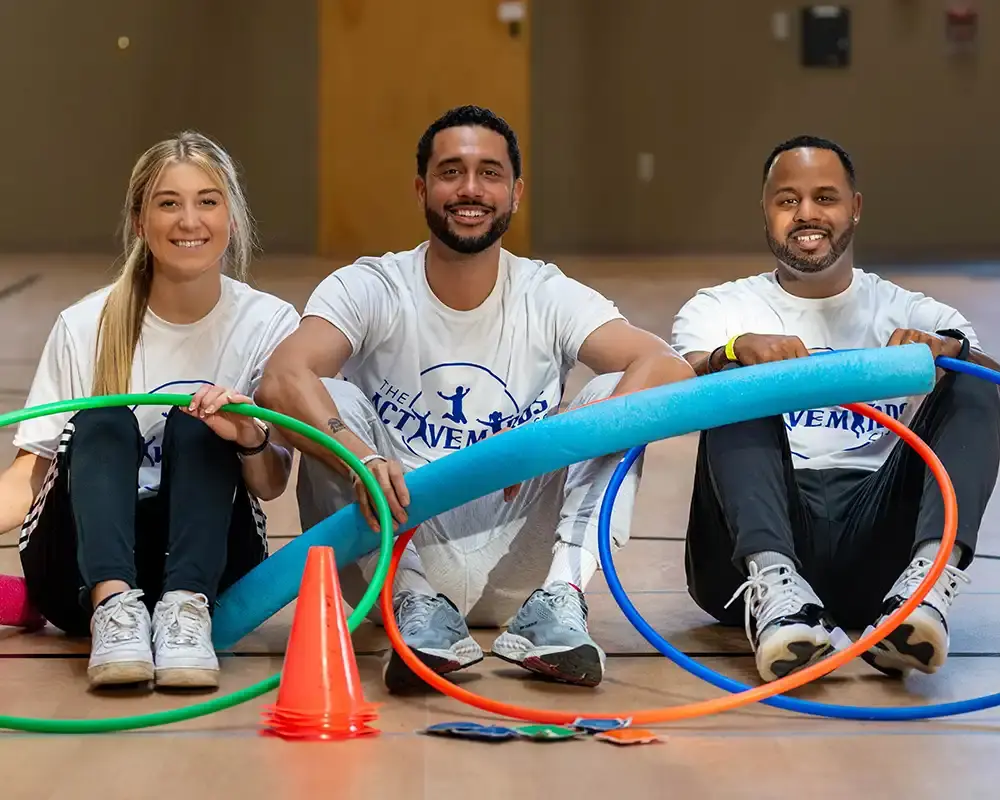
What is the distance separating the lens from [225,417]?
2.61 metres

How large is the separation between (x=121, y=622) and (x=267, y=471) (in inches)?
15.5

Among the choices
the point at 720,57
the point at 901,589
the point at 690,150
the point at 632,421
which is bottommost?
the point at 901,589

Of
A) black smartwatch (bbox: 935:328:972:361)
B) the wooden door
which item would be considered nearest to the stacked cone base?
black smartwatch (bbox: 935:328:972:361)

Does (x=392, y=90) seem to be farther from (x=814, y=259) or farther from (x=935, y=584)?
(x=935, y=584)

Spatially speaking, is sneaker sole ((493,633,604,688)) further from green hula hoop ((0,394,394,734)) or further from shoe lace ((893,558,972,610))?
shoe lace ((893,558,972,610))

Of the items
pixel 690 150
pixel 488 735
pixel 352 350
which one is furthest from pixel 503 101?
pixel 488 735

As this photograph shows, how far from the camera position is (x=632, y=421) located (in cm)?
252

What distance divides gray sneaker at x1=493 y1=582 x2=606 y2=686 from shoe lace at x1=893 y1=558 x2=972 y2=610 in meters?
0.53

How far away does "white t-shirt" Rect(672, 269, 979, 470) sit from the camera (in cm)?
295

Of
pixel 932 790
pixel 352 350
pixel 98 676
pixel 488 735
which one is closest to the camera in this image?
pixel 932 790

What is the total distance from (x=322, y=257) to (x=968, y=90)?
500 centimetres

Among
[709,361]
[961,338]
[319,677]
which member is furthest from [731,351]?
[319,677]

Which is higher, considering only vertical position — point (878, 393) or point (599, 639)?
point (878, 393)

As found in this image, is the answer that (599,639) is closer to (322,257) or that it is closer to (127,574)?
(127,574)
